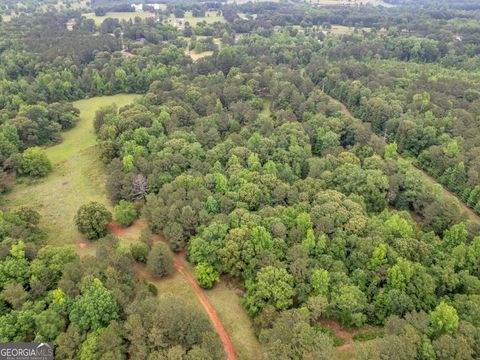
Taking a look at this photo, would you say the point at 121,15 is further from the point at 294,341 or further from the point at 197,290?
the point at 294,341

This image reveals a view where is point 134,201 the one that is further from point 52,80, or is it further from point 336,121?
point 52,80

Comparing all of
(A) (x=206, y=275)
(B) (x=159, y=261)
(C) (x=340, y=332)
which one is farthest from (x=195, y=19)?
(C) (x=340, y=332)

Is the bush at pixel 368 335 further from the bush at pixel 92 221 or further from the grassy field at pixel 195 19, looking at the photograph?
the grassy field at pixel 195 19

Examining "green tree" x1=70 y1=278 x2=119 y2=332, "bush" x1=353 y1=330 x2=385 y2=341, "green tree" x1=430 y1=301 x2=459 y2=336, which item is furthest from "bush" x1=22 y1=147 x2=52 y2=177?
"green tree" x1=430 y1=301 x2=459 y2=336

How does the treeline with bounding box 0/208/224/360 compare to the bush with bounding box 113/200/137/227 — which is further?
the bush with bounding box 113/200/137/227

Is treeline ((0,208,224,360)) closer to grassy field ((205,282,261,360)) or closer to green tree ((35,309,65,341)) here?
green tree ((35,309,65,341))
